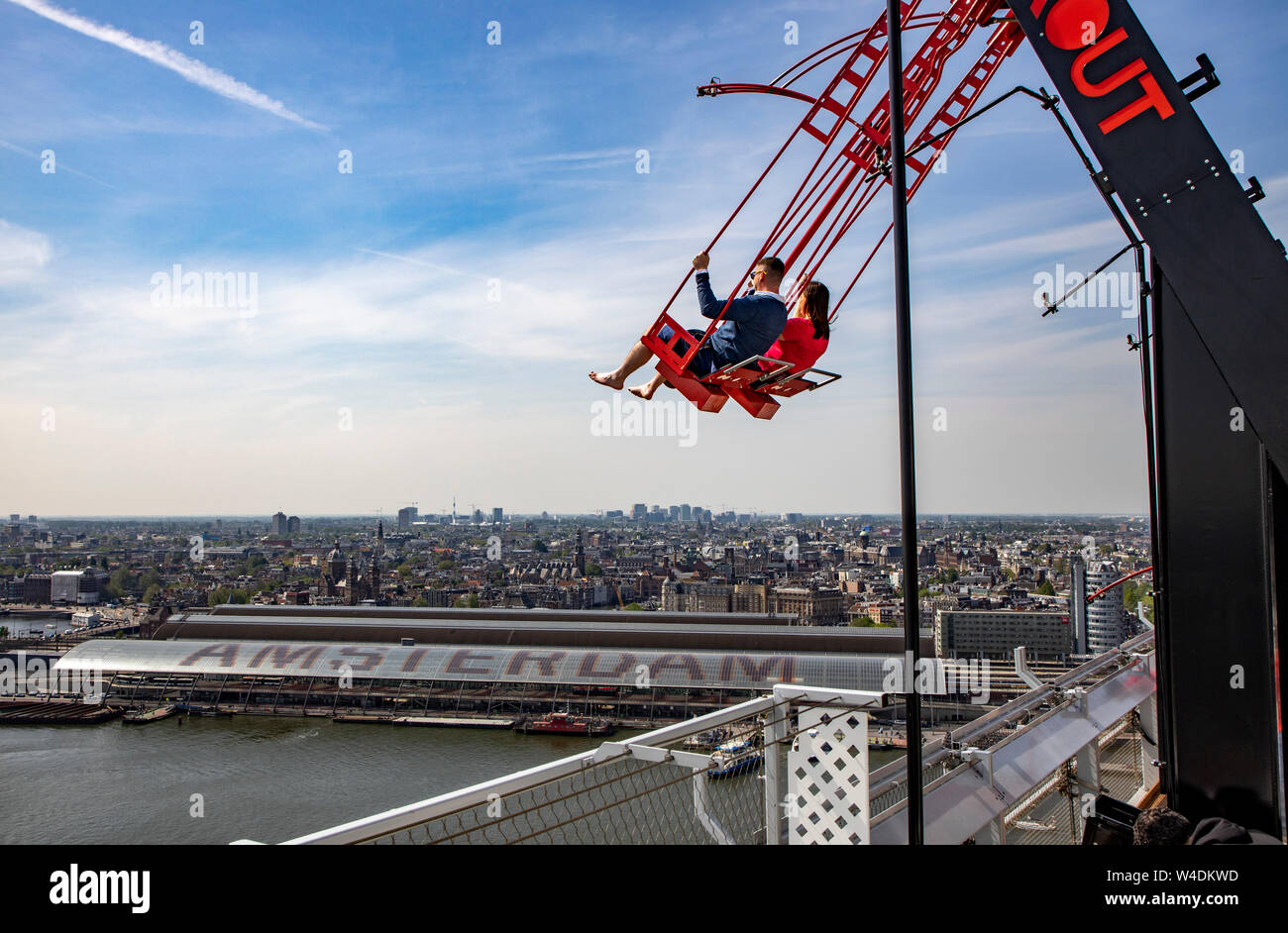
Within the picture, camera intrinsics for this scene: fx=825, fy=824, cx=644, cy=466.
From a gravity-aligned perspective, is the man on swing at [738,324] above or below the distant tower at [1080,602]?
above

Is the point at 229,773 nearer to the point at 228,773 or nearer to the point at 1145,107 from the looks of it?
the point at 228,773

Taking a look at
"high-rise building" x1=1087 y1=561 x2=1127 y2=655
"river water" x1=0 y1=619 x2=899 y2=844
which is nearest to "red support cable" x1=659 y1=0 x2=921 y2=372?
"river water" x1=0 y1=619 x2=899 y2=844

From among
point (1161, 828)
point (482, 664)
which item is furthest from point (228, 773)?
point (1161, 828)

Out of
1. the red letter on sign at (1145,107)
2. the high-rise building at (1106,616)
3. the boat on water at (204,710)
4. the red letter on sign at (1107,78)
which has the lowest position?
the boat on water at (204,710)

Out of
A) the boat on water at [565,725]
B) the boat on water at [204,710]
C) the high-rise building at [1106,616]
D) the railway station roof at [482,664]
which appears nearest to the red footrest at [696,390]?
the railway station roof at [482,664]

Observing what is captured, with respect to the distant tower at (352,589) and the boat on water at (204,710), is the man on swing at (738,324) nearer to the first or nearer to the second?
the boat on water at (204,710)

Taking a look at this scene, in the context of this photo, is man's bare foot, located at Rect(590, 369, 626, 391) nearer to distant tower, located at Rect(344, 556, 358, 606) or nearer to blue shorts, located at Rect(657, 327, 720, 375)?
blue shorts, located at Rect(657, 327, 720, 375)

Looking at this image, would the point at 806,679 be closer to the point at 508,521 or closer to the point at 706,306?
the point at 706,306
